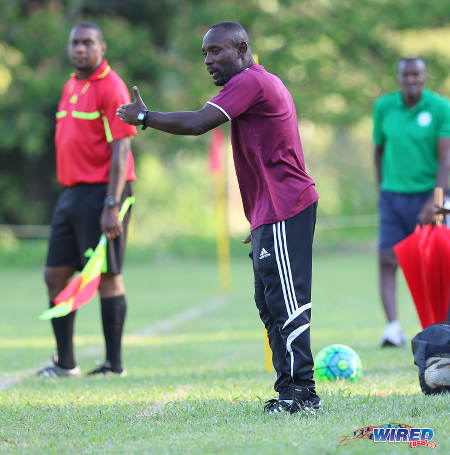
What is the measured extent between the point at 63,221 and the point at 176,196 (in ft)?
77.1

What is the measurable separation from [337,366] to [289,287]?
5.06 ft

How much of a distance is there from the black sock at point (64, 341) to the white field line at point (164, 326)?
298 millimetres

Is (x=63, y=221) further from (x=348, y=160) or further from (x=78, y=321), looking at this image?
(x=348, y=160)

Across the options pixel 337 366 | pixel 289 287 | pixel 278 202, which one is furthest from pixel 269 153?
pixel 337 366

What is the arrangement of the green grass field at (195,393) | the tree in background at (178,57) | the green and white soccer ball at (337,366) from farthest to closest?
1. the tree in background at (178,57)
2. the green and white soccer ball at (337,366)
3. the green grass field at (195,393)

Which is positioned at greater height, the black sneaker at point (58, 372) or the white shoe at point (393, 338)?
the black sneaker at point (58, 372)

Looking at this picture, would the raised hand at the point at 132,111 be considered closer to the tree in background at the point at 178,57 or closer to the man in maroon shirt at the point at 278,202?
the man in maroon shirt at the point at 278,202

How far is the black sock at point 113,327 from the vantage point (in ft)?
22.6

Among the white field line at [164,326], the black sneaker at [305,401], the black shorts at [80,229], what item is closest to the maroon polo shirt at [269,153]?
the black sneaker at [305,401]

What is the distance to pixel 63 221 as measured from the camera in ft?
22.6

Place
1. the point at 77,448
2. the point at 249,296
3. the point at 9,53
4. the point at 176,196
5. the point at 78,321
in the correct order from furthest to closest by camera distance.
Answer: the point at 176,196 < the point at 9,53 < the point at 249,296 < the point at 78,321 < the point at 77,448

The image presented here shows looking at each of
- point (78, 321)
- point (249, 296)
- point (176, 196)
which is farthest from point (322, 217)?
point (78, 321)

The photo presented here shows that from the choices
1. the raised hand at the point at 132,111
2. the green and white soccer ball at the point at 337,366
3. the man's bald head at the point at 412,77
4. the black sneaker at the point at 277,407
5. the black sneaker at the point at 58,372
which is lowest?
the black sneaker at the point at 58,372

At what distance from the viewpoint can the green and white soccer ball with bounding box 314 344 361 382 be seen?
20.1 ft
